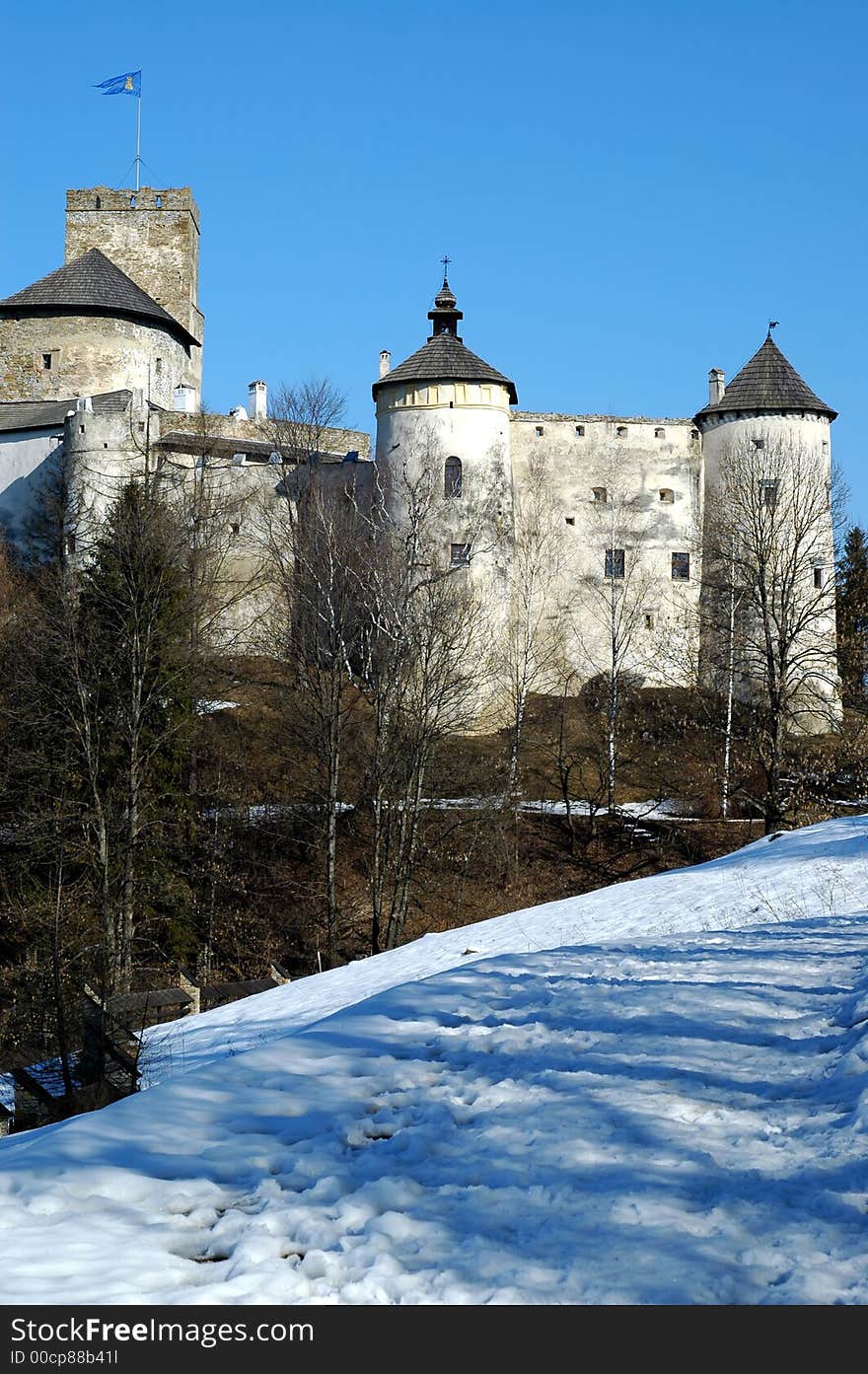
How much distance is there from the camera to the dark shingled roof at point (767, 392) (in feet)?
123

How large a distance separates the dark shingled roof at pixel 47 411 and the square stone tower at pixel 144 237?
10972mm

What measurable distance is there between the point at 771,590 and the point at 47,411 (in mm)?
22207

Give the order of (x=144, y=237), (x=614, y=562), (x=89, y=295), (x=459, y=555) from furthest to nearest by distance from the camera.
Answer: (x=144, y=237), (x=89, y=295), (x=614, y=562), (x=459, y=555)

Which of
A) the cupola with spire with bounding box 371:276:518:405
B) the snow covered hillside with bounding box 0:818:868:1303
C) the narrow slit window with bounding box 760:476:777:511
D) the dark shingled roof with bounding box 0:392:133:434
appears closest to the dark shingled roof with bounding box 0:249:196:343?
the dark shingled roof with bounding box 0:392:133:434

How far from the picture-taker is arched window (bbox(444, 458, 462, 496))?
35906 mm

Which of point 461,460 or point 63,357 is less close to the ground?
point 63,357

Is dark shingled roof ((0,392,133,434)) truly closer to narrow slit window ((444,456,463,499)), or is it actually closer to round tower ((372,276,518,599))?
round tower ((372,276,518,599))

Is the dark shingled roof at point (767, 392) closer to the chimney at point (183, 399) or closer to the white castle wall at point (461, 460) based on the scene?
the white castle wall at point (461, 460)

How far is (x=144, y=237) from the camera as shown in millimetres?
53188

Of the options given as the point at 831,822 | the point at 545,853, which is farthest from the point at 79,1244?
the point at 545,853

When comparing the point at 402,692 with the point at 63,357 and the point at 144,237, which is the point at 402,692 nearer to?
the point at 63,357

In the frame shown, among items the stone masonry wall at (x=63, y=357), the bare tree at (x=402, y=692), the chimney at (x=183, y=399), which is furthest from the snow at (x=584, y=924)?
the chimney at (x=183, y=399)

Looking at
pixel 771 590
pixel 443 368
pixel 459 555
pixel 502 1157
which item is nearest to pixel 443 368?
pixel 443 368

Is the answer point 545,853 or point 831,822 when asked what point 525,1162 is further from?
point 545,853
